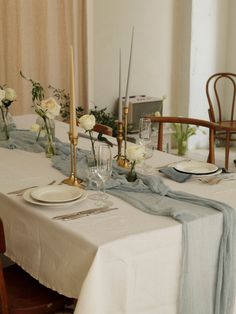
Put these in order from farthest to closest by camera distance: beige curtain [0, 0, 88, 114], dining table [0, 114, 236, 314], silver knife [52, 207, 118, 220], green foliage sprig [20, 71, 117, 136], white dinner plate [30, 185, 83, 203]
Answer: green foliage sprig [20, 71, 117, 136]
beige curtain [0, 0, 88, 114]
white dinner plate [30, 185, 83, 203]
silver knife [52, 207, 118, 220]
dining table [0, 114, 236, 314]

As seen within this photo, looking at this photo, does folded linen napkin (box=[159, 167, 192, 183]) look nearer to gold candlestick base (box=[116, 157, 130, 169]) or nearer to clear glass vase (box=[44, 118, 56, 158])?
gold candlestick base (box=[116, 157, 130, 169])

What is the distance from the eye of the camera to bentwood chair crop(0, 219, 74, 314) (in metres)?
1.62

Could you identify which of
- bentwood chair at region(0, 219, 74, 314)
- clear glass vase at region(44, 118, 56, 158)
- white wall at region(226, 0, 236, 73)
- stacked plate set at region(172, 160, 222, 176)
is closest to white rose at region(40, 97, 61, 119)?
clear glass vase at region(44, 118, 56, 158)

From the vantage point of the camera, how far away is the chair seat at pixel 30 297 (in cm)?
166

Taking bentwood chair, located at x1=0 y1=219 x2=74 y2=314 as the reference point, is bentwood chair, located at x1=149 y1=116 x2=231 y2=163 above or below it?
above

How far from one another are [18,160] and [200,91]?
3.49m

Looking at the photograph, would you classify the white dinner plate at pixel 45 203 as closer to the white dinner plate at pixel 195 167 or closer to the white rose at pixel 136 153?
the white rose at pixel 136 153

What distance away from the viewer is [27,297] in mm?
1708

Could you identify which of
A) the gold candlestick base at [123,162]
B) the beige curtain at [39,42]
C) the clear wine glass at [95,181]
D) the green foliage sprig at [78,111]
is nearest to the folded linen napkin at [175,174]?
the gold candlestick base at [123,162]

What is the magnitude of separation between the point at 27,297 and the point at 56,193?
36cm

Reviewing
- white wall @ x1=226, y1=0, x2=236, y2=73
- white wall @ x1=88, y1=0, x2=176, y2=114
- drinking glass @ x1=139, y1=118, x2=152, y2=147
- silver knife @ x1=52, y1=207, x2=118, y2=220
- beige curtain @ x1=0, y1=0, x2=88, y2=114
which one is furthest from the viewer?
white wall @ x1=226, y1=0, x2=236, y2=73

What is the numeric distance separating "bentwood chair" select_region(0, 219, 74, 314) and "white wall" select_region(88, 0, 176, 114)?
298 cm

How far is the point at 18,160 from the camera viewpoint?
2.32m

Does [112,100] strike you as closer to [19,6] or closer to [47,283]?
[19,6]
